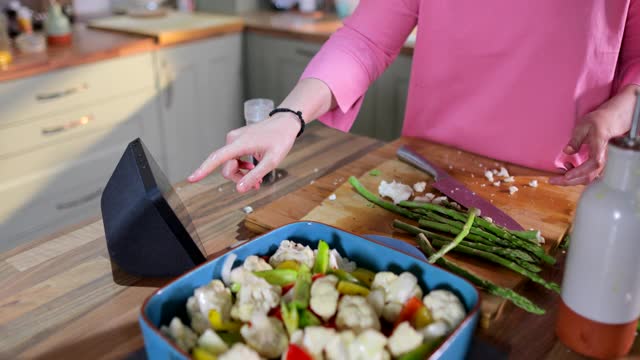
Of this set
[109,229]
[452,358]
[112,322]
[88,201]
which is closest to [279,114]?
[109,229]

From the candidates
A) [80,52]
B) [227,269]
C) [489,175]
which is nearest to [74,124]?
[80,52]

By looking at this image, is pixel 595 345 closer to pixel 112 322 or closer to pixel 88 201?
pixel 112 322

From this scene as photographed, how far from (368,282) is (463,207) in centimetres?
38

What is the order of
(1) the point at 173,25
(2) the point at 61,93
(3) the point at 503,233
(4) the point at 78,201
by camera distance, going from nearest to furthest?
1. (3) the point at 503,233
2. (2) the point at 61,93
3. (4) the point at 78,201
4. (1) the point at 173,25

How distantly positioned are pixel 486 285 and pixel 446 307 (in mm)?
195

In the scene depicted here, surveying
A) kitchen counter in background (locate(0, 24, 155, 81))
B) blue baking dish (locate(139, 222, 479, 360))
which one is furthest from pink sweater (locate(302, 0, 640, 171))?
kitchen counter in background (locate(0, 24, 155, 81))

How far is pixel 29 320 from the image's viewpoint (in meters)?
0.84

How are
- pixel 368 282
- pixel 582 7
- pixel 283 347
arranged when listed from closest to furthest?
pixel 283 347 < pixel 368 282 < pixel 582 7

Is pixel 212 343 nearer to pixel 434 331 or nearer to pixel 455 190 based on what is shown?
pixel 434 331

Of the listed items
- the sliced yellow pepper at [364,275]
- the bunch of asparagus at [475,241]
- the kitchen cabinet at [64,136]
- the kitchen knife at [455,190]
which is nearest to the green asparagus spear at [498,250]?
the bunch of asparagus at [475,241]

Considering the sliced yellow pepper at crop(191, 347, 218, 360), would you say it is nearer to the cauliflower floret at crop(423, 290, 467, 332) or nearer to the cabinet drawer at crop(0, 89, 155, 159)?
the cauliflower floret at crop(423, 290, 467, 332)

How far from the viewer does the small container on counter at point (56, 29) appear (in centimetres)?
254

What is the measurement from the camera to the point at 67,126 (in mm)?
2410

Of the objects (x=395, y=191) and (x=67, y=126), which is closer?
(x=395, y=191)
